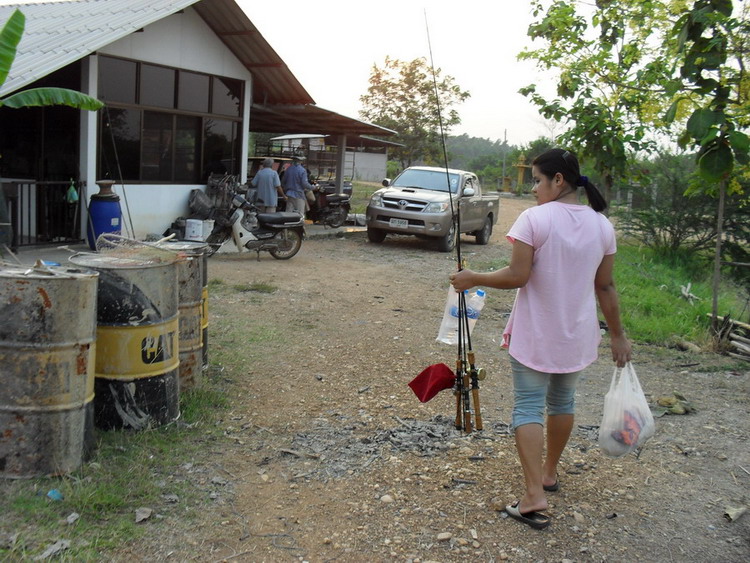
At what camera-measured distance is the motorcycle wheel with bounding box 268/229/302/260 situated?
1308cm

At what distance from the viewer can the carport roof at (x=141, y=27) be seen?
414 inches

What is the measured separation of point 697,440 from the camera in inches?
205

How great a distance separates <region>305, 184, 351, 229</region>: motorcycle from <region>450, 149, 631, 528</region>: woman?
15219mm

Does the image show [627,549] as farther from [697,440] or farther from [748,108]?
[748,108]

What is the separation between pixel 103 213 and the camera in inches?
470

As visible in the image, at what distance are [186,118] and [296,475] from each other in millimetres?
11408

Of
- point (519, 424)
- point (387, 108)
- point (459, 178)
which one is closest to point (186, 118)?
point (459, 178)

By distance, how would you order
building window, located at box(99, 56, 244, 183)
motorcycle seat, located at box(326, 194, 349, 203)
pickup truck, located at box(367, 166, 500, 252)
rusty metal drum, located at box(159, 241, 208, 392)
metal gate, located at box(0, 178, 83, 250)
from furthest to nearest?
motorcycle seat, located at box(326, 194, 349, 203)
pickup truck, located at box(367, 166, 500, 252)
building window, located at box(99, 56, 244, 183)
metal gate, located at box(0, 178, 83, 250)
rusty metal drum, located at box(159, 241, 208, 392)

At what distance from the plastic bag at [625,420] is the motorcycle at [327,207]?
15.2 metres

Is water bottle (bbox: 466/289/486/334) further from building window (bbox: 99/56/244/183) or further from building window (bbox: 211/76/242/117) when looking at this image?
building window (bbox: 211/76/242/117)

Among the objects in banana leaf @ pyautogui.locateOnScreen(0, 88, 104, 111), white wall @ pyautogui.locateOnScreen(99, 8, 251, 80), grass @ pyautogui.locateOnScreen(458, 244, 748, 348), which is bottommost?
grass @ pyautogui.locateOnScreen(458, 244, 748, 348)

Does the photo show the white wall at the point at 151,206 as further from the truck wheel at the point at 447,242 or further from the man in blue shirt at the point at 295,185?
the truck wheel at the point at 447,242

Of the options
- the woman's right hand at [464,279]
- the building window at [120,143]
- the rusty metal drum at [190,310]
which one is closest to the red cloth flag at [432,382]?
the woman's right hand at [464,279]

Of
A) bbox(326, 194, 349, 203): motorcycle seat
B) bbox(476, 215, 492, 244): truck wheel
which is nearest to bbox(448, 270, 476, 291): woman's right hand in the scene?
bbox(476, 215, 492, 244): truck wheel
